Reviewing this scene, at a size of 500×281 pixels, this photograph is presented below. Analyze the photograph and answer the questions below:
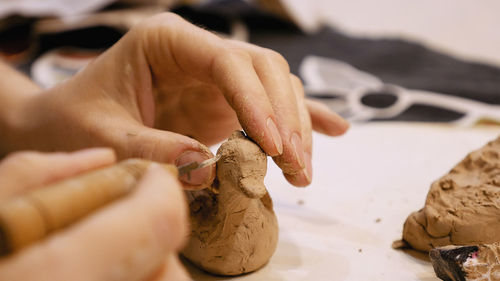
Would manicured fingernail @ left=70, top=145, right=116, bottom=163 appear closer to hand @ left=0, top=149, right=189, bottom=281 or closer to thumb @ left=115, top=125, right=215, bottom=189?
hand @ left=0, top=149, right=189, bottom=281

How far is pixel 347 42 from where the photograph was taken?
164 inches

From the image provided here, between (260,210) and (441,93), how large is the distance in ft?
7.26

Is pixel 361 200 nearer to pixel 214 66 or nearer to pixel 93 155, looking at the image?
pixel 214 66

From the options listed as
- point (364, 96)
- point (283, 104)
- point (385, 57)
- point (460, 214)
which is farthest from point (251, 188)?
point (385, 57)

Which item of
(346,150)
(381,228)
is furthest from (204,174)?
(346,150)

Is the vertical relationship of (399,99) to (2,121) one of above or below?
below

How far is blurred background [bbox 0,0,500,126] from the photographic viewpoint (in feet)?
10.5

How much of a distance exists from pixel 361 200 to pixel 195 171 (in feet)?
3.03

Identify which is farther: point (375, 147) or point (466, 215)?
point (375, 147)

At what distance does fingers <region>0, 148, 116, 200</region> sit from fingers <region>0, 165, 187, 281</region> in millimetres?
175

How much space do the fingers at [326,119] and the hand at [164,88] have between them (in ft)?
0.56

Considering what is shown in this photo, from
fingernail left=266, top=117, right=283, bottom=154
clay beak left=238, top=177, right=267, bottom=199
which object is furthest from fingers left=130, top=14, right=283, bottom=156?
clay beak left=238, top=177, right=267, bottom=199

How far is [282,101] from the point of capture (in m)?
1.63

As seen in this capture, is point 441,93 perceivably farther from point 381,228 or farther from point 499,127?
point 381,228
